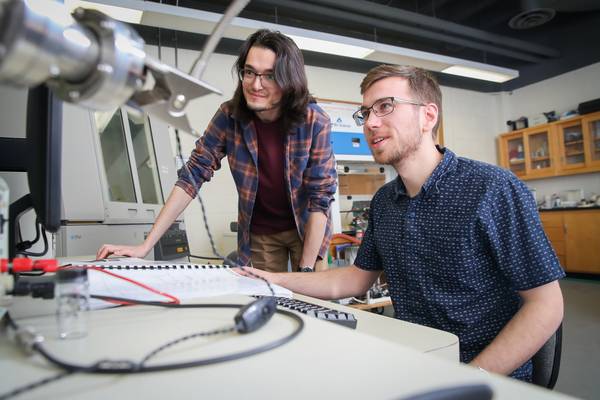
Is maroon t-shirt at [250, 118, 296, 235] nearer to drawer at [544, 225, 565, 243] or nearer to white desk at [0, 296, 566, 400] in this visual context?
white desk at [0, 296, 566, 400]

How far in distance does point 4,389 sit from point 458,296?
0.82 m

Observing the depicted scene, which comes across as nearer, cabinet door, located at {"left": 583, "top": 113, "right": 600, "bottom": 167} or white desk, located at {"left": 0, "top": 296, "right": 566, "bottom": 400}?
white desk, located at {"left": 0, "top": 296, "right": 566, "bottom": 400}

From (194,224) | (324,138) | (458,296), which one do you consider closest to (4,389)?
(458,296)

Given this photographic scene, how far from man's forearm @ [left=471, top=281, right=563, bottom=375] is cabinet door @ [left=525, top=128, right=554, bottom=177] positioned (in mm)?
5442

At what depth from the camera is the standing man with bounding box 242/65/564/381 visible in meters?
0.78

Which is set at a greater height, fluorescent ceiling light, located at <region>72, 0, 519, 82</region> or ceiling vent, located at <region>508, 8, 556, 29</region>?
ceiling vent, located at <region>508, 8, 556, 29</region>

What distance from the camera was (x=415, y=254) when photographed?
0.95 m

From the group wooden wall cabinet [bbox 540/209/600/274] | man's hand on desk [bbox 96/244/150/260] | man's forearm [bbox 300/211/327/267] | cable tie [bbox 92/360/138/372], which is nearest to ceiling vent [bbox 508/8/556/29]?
wooden wall cabinet [bbox 540/209/600/274]

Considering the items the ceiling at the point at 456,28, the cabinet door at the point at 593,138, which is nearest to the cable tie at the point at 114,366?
the ceiling at the point at 456,28

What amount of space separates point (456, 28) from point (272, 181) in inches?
151

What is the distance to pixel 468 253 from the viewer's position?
866 mm

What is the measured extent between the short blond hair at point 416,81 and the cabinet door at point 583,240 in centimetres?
450

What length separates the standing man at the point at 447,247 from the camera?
78 centimetres

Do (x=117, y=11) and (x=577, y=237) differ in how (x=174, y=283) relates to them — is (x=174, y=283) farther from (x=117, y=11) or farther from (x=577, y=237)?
(x=577, y=237)
